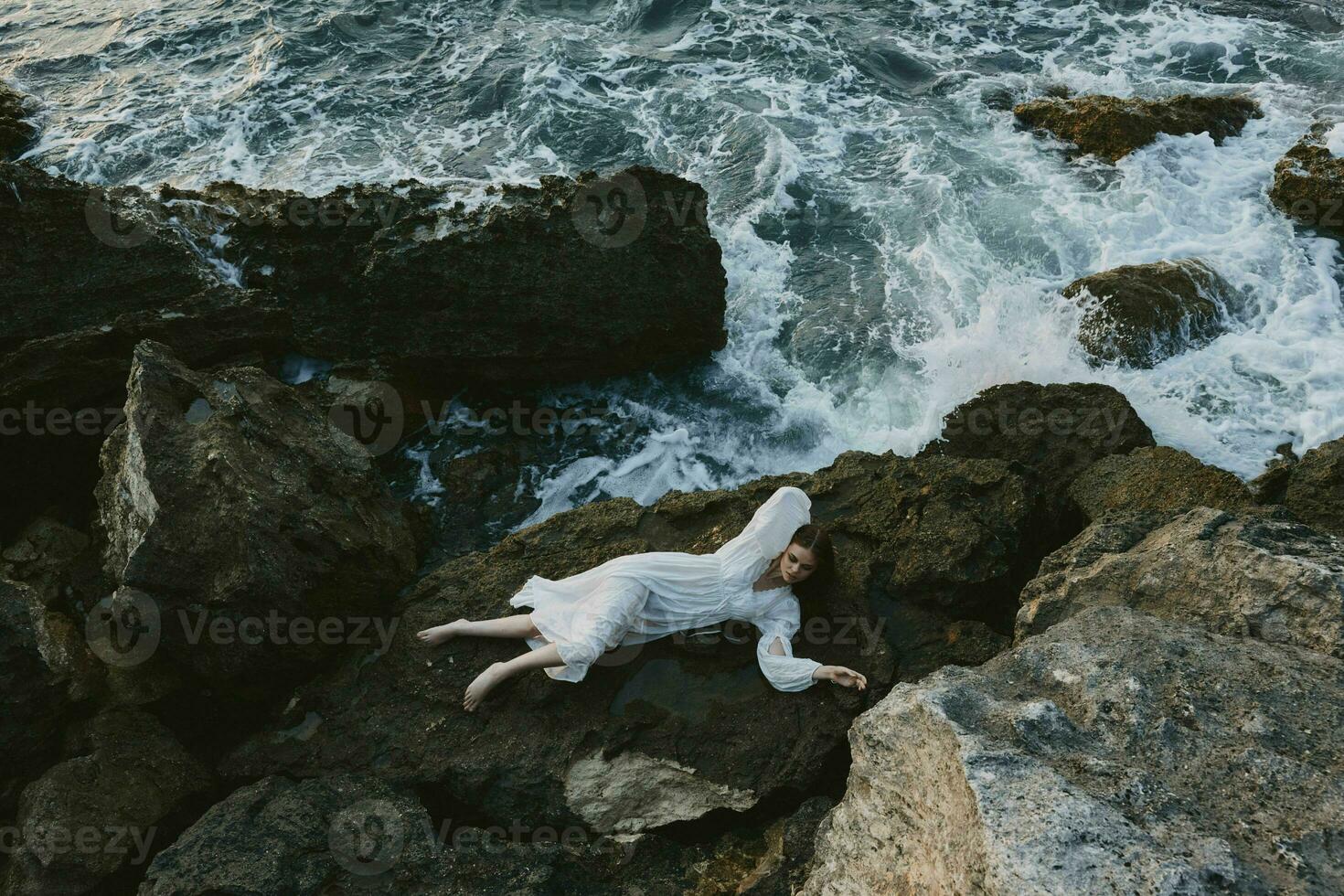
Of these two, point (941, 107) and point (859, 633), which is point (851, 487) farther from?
point (941, 107)

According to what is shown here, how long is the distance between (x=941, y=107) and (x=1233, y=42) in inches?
197

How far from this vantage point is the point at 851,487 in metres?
7.03

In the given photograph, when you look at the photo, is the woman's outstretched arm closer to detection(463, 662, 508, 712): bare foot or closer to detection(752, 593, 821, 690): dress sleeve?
detection(752, 593, 821, 690): dress sleeve

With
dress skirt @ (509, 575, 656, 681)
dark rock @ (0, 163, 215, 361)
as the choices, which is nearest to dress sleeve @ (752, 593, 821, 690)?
dress skirt @ (509, 575, 656, 681)

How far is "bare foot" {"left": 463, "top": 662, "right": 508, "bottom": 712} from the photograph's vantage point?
227 inches

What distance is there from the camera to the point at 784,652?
19.1 ft

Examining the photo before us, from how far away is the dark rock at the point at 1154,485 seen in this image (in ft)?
21.0

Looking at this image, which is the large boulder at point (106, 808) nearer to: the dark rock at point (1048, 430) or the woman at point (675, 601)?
the woman at point (675, 601)

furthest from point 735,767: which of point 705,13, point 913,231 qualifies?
point 705,13

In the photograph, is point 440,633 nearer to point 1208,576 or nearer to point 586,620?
point 586,620

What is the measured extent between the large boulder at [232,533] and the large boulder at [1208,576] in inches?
170

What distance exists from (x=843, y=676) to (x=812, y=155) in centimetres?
929

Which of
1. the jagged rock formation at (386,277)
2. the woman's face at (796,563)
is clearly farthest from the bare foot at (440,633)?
the jagged rock formation at (386,277)

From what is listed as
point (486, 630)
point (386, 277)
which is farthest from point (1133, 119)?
point (486, 630)
